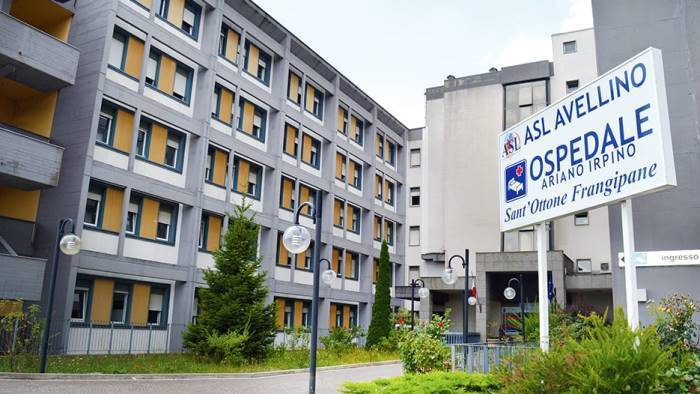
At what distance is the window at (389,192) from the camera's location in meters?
45.6

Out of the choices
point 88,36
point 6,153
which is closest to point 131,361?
point 6,153

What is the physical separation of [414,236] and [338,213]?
15048 millimetres

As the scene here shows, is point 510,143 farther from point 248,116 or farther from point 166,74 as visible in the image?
point 248,116

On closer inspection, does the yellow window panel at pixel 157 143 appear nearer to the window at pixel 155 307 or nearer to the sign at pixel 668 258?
the window at pixel 155 307

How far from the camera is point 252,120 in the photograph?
3122cm

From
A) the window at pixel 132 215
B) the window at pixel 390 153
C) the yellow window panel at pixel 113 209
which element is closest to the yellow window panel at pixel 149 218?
the window at pixel 132 215

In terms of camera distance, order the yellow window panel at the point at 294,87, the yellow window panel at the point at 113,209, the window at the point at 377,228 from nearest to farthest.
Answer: the yellow window panel at the point at 113,209
the yellow window panel at the point at 294,87
the window at the point at 377,228

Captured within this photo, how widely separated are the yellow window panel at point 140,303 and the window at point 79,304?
2002mm

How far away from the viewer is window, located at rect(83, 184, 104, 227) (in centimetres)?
2234

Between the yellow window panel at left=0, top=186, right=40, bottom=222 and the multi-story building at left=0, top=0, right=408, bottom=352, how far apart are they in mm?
499

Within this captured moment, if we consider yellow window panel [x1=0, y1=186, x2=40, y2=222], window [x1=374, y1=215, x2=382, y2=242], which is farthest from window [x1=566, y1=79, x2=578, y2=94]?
yellow window panel [x1=0, y1=186, x2=40, y2=222]

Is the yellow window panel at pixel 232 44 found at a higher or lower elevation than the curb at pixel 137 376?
higher

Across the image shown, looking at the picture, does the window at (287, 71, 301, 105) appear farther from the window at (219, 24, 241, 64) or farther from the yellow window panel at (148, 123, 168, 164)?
the yellow window panel at (148, 123, 168, 164)

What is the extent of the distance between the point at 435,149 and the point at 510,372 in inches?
1662
